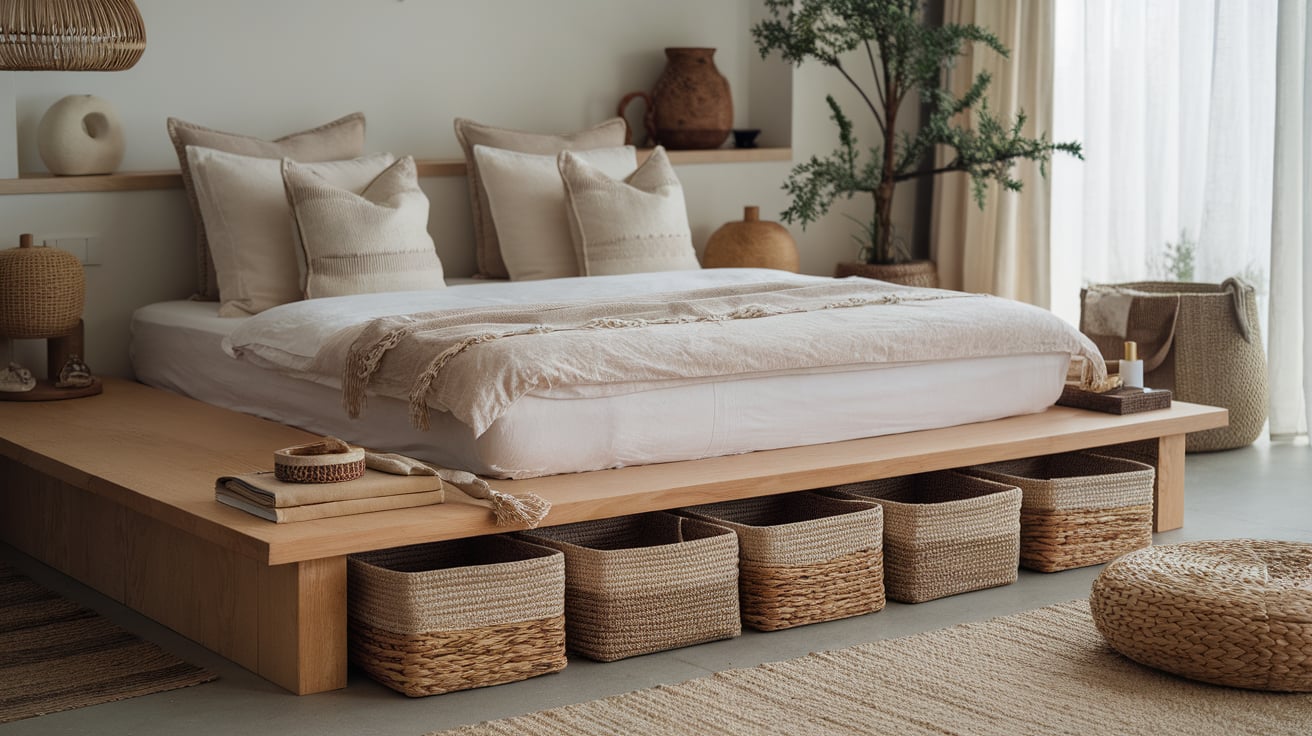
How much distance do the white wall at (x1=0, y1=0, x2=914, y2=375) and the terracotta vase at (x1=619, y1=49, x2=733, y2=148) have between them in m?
0.13

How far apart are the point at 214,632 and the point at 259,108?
93.8 inches

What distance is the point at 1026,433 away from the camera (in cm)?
368

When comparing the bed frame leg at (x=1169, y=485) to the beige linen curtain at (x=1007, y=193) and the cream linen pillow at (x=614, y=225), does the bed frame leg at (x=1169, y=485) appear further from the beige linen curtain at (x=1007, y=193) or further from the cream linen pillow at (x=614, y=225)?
the beige linen curtain at (x=1007, y=193)

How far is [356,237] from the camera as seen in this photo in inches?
168

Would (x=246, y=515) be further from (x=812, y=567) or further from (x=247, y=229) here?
(x=247, y=229)

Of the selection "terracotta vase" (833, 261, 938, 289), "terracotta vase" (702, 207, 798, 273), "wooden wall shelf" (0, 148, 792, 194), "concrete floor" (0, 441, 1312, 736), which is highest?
"wooden wall shelf" (0, 148, 792, 194)

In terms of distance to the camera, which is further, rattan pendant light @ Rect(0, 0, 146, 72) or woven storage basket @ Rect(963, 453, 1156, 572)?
rattan pendant light @ Rect(0, 0, 146, 72)

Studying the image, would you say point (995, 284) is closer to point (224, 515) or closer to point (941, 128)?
point (941, 128)

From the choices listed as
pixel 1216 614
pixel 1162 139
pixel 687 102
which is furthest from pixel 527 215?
pixel 1216 614

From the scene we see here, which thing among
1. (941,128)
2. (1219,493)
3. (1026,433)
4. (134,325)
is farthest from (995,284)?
(134,325)

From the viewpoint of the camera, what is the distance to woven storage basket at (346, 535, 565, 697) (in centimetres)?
277

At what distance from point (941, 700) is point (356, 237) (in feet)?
7.35

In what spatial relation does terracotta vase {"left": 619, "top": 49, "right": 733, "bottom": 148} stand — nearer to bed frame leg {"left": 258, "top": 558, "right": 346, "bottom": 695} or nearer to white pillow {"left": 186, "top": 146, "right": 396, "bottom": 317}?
white pillow {"left": 186, "top": 146, "right": 396, "bottom": 317}

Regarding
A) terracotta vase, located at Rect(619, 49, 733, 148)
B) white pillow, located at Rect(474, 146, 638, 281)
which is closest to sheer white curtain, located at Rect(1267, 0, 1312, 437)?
terracotta vase, located at Rect(619, 49, 733, 148)
